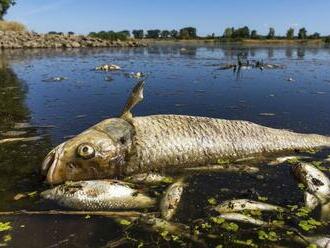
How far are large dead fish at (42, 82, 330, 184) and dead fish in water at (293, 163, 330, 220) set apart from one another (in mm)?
1676

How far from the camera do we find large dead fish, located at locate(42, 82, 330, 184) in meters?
8.06

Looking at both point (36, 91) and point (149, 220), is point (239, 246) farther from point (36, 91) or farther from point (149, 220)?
point (36, 91)

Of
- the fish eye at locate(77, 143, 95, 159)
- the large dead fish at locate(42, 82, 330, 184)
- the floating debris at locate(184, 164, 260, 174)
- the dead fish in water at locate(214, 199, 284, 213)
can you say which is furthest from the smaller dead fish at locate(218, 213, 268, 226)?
the fish eye at locate(77, 143, 95, 159)

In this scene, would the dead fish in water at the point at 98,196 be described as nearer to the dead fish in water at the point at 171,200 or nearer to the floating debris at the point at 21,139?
the dead fish in water at the point at 171,200

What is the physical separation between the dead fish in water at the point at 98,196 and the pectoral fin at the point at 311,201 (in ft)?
8.32

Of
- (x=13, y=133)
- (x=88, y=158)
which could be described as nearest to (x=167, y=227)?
(x=88, y=158)

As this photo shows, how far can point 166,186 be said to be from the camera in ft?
26.8

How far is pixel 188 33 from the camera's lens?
151500mm

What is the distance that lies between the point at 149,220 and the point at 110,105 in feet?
32.6

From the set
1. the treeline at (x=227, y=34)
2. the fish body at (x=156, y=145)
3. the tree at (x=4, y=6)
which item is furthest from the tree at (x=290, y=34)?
the fish body at (x=156, y=145)

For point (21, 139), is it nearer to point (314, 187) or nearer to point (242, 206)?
point (242, 206)

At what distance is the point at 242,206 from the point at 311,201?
1238 millimetres

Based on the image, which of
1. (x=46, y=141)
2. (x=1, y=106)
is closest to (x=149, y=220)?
(x=46, y=141)

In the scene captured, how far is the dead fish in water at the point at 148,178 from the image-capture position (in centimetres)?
824
